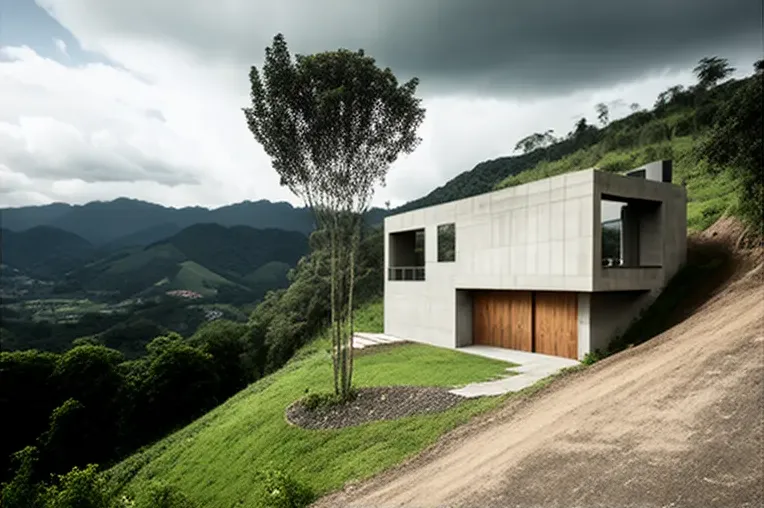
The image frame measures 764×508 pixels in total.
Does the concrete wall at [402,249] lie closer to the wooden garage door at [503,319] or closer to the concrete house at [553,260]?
the concrete house at [553,260]

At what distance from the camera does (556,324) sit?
47.6 feet

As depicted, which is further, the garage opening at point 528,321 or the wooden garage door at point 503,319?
the wooden garage door at point 503,319

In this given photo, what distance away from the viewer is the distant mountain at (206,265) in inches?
4437

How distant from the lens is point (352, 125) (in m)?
10.2

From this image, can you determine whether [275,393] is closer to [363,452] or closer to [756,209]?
[363,452]

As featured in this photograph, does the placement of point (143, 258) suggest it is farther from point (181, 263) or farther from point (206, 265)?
point (206, 265)

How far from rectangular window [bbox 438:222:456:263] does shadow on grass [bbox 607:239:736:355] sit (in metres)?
6.79

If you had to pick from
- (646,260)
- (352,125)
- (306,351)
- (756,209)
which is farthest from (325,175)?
(306,351)

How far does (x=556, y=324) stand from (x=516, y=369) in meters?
2.84

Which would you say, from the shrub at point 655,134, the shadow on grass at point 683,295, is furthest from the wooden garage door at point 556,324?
the shrub at point 655,134

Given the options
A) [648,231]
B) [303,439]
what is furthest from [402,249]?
[303,439]

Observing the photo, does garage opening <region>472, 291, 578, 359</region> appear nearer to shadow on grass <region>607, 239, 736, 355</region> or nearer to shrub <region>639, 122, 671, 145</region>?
shadow on grass <region>607, 239, 736, 355</region>

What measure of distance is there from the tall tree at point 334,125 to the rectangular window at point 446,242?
800cm

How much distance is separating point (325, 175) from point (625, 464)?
25.3 feet
